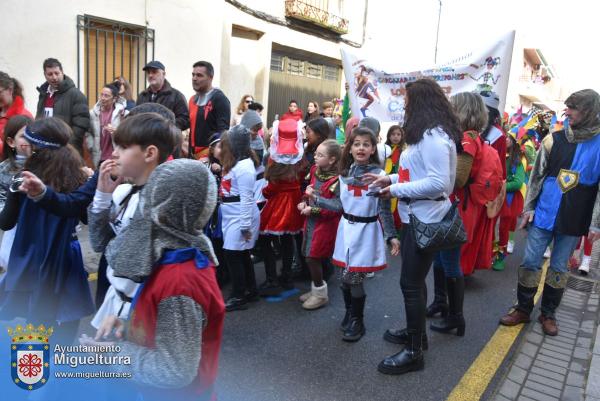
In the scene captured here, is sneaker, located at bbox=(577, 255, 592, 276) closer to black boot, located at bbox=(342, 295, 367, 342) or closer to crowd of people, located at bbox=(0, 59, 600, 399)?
crowd of people, located at bbox=(0, 59, 600, 399)

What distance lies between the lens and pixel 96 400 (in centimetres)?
201

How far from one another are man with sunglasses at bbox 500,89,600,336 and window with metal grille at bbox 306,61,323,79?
43.4 ft

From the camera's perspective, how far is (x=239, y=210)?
14.0ft

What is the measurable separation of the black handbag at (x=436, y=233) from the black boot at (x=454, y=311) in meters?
0.70

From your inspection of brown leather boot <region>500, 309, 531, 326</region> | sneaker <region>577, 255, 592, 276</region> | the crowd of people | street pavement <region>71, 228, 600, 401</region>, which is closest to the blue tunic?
Answer: the crowd of people

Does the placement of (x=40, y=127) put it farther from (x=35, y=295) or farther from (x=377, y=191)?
(x=377, y=191)

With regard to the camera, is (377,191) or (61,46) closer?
(377,191)

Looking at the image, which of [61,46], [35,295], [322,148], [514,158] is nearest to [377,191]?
[322,148]

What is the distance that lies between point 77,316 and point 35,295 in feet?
0.78

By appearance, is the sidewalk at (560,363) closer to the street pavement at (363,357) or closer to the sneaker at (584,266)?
the street pavement at (363,357)

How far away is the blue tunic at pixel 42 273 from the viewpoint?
262 centimetres

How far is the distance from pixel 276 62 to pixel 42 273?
13263 mm

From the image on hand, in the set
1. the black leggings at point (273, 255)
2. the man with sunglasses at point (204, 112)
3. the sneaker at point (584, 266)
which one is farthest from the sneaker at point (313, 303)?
the sneaker at point (584, 266)

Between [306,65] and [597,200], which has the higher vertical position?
[306,65]
